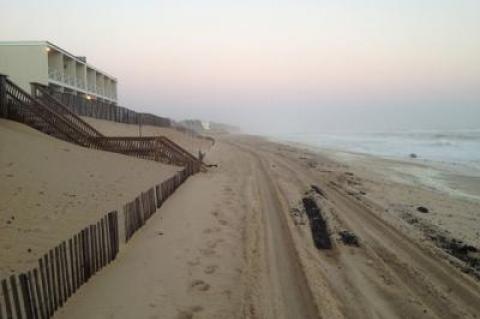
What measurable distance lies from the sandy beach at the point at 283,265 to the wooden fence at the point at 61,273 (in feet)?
0.81

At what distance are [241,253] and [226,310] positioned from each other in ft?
9.19

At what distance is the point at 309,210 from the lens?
14562mm

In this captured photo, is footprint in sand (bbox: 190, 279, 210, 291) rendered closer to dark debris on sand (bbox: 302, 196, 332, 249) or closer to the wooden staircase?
dark debris on sand (bbox: 302, 196, 332, 249)

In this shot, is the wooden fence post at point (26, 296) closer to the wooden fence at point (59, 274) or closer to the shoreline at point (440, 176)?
the wooden fence at point (59, 274)

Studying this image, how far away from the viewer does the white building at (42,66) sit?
40.2 m

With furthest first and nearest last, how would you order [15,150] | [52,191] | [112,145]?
[112,145] → [15,150] → [52,191]

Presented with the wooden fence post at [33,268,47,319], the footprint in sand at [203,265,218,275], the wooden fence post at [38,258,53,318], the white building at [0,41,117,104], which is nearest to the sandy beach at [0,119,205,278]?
the wooden fence post at [38,258,53,318]

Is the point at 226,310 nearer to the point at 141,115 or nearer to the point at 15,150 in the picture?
the point at 15,150

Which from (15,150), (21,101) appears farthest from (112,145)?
(15,150)

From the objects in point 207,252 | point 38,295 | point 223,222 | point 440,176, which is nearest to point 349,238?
point 223,222

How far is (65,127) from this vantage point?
2064 cm

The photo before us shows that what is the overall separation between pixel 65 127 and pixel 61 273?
51.7 feet

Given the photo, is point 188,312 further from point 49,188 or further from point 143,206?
point 49,188

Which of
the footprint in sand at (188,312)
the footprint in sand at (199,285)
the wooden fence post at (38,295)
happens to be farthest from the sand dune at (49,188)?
the footprint in sand at (188,312)
